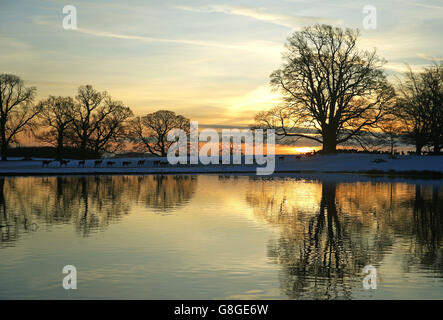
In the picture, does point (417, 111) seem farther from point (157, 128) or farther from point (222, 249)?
point (222, 249)

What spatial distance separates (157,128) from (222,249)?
248ft

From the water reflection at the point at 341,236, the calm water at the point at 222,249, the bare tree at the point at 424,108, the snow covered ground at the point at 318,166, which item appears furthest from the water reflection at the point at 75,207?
the bare tree at the point at 424,108

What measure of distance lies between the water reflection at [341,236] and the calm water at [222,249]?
0.03m

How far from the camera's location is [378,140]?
5938 centimetres

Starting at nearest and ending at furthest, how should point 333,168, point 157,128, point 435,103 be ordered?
point 333,168
point 435,103
point 157,128

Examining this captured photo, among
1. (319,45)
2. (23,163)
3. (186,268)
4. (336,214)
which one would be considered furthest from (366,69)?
(186,268)

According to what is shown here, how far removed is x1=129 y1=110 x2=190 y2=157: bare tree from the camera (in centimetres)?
8612

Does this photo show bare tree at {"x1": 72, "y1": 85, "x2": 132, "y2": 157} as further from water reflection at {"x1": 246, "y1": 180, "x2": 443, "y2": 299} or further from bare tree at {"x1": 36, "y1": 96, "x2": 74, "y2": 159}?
water reflection at {"x1": 246, "y1": 180, "x2": 443, "y2": 299}

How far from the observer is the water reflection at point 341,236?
9445 millimetres

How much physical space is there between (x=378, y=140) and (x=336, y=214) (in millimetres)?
43568

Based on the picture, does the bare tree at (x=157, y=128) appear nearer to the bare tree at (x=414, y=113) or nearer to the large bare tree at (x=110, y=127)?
the large bare tree at (x=110, y=127)

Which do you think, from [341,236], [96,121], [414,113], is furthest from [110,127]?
[341,236]

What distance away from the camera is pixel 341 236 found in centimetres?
1396
